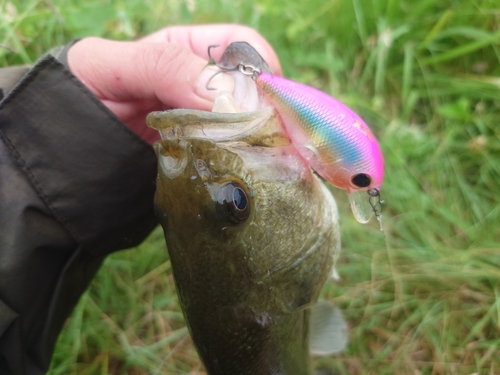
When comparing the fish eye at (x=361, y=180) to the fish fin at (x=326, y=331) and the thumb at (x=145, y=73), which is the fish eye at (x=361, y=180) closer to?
the thumb at (x=145, y=73)

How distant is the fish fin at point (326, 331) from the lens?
2.10 m

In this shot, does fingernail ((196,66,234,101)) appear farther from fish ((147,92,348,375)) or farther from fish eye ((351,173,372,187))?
fish eye ((351,173,372,187))

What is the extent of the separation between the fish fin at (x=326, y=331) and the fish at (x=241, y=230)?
48 cm

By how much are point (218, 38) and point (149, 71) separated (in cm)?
66

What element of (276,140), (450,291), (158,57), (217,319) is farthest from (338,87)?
(217,319)

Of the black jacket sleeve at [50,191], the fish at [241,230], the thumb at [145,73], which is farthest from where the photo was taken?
the black jacket sleeve at [50,191]

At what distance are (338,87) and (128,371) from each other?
2600mm

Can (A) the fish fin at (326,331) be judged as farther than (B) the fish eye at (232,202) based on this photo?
Yes

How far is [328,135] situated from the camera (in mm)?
1308

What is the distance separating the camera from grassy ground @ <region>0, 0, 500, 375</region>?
261 centimetres

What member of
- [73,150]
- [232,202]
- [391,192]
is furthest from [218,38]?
[391,192]

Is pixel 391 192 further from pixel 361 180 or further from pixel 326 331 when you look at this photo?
pixel 361 180

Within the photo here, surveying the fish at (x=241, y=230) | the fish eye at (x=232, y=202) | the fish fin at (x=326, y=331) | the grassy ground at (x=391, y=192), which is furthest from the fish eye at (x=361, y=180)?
the grassy ground at (x=391, y=192)

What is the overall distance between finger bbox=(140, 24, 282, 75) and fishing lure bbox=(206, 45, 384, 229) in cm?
87
